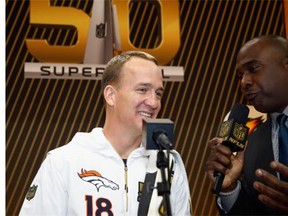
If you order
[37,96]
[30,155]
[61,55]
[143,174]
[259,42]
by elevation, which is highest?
[259,42]

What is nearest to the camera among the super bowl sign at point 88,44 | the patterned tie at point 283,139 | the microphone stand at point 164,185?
the microphone stand at point 164,185

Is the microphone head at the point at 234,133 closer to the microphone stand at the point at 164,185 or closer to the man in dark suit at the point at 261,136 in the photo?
the man in dark suit at the point at 261,136

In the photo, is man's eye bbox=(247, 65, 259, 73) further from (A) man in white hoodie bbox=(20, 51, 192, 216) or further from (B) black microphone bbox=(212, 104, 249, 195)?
(A) man in white hoodie bbox=(20, 51, 192, 216)

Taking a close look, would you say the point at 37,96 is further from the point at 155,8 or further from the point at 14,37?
the point at 155,8

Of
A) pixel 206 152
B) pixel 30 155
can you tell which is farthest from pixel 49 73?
pixel 206 152

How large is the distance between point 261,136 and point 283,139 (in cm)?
15

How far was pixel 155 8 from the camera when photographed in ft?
15.7

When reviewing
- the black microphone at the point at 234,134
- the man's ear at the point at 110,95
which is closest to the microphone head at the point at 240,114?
the black microphone at the point at 234,134

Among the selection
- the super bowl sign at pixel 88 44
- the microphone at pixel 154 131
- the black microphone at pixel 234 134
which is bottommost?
the super bowl sign at pixel 88 44

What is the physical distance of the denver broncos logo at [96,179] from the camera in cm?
196

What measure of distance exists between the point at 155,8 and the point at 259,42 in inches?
96.2

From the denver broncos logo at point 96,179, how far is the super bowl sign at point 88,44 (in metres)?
2.51

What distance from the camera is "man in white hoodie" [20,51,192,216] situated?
1925 mm

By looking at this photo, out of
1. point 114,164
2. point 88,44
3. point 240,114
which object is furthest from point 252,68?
point 88,44
